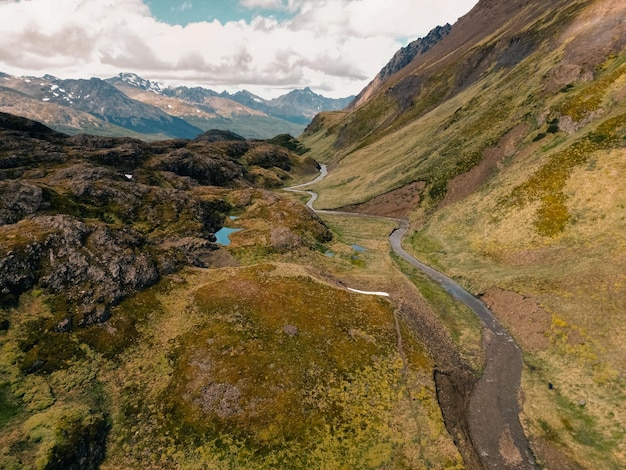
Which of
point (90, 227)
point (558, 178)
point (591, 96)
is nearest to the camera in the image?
point (90, 227)

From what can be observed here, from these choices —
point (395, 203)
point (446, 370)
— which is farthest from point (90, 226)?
point (395, 203)

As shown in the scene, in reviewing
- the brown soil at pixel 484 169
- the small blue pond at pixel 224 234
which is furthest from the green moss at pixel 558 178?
the small blue pond at pixel 224 234

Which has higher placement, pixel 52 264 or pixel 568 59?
pixel 568 59

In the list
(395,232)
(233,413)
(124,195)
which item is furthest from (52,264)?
(395,232)

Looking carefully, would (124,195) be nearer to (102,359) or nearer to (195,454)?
(102,359)

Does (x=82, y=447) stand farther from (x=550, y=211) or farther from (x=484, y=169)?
(x=484, y=169)

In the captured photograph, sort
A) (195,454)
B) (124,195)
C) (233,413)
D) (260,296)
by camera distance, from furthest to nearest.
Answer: (124,195), (260,296), (233,413), (195,454)

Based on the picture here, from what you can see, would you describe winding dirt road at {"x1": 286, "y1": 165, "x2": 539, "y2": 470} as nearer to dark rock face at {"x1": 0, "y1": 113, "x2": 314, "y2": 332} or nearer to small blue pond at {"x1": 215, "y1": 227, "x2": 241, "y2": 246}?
dark rock face at {"x1": 0, "y1": 113, "x2": 314, "y2": 332}

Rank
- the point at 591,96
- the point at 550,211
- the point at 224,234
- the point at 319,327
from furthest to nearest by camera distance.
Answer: the point at 224,234
the point at 591,96
the point at 550,211
the point at 319,327
